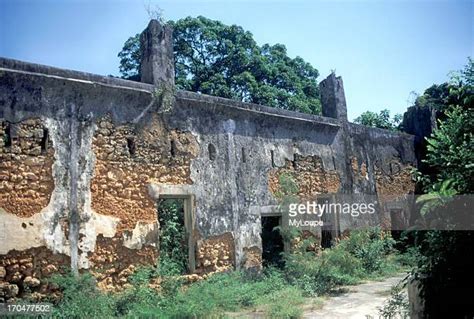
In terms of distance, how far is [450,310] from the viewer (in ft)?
12.3

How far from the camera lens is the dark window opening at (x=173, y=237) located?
785 centimetres

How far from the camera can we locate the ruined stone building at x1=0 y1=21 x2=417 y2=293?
608 centimetres

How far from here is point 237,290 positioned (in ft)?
23.7

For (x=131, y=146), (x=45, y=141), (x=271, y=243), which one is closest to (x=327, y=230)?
(x=271, y=243)

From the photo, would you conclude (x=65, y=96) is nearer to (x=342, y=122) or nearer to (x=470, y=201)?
(x=470, y=201)

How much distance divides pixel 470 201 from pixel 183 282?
5334mm

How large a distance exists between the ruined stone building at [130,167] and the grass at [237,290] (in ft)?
1.29

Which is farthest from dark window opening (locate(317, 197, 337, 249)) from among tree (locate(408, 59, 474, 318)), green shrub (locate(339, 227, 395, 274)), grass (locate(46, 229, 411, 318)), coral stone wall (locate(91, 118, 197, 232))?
tree (locate(408, 59, 474, 318))

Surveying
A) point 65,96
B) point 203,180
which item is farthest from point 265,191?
point 65,96

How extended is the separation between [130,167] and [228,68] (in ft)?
47.1

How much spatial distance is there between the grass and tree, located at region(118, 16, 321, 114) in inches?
443

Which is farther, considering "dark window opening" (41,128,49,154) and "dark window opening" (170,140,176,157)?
"dark window opening" (170,140,176,157)

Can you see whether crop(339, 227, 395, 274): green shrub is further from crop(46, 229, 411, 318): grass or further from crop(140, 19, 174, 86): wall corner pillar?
crop(140, 19, 174, 86): wall corner pillar

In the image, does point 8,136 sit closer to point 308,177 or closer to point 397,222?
point 308,177
